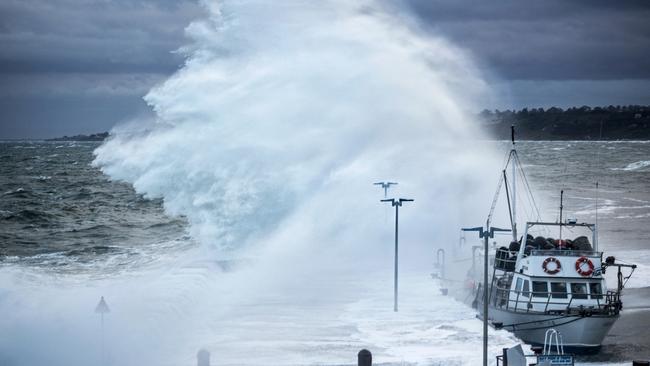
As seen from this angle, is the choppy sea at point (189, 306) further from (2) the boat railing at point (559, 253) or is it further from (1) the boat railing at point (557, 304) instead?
(2) the boat railing at point (559, 253)

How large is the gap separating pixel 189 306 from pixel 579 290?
1463 centimetres

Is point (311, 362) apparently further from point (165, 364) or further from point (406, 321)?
point (406, 321)

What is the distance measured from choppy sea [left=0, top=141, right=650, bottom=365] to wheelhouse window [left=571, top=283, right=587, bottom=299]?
3.64 meters

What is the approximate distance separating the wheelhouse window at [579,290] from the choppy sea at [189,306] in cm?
364

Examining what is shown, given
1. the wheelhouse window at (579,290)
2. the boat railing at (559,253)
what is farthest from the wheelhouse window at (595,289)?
the boat railing at (559,253)

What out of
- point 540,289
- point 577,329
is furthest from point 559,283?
point 577,329

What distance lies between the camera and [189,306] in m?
37.5

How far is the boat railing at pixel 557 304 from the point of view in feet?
110

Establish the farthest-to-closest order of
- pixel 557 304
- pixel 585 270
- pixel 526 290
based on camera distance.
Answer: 1. pixel 526 290
2. pixel 585 270
3. pixel 557 304

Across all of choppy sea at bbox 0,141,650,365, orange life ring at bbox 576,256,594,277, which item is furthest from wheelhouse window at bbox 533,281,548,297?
choppy sea at bbox 0,141,650,365

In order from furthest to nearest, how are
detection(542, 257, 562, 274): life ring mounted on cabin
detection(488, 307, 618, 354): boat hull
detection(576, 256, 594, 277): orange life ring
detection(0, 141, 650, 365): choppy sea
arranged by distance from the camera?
detection(542, 257, 562, 274): life ring mounted on cabin → detection(576, 256, 594, 277): orange life ring → detection(488, 307, 618, 354): boat hull → detection(0, 141, 650, 365): choppy sea

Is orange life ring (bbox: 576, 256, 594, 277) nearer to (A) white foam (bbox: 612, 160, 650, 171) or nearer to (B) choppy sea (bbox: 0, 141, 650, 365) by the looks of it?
(B) choppy sea (bbox: 0, 141, 650, 365)

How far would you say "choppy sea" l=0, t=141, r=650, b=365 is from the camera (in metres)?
29.7

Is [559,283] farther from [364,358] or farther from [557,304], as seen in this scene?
[364,358]
